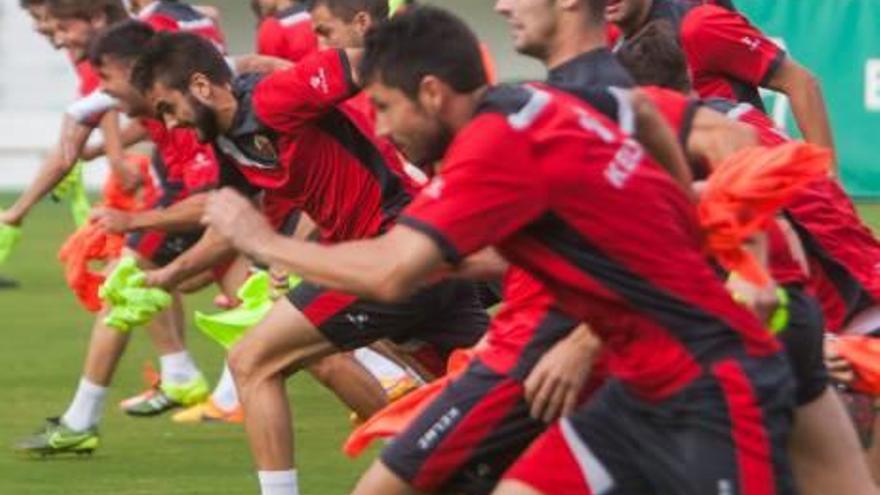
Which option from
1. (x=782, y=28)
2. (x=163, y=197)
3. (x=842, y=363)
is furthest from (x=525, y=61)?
(x=842, y=363)

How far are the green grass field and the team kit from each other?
2.05 ft

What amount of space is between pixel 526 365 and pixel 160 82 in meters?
2.33

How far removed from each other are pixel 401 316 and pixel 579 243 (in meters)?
3.08

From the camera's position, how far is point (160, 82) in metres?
9.30

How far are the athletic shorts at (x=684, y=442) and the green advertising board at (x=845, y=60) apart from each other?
49.1 feet

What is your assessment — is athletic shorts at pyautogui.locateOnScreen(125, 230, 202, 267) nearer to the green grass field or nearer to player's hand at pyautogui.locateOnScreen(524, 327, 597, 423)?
the green grass field

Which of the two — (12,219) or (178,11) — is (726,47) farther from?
(178,11)

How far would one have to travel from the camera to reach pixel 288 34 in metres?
14.4

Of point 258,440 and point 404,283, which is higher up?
point 404,283

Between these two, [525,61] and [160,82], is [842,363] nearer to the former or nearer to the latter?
[160,82]

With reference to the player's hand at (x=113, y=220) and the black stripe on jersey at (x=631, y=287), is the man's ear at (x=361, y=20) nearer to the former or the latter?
the player's hand at (x=113, y=220)

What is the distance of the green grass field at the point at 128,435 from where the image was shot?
34.8ft

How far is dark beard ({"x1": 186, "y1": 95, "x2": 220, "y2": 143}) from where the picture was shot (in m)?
9.36

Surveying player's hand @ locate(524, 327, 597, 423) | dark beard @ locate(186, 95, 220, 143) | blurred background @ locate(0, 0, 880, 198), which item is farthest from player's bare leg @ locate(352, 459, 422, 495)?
blurred background @ locate(0, 0, 880, 198)
